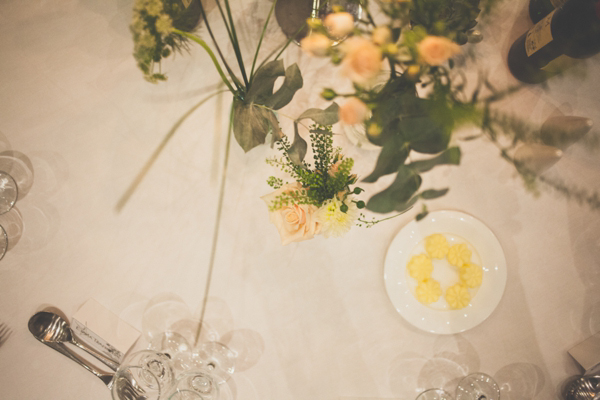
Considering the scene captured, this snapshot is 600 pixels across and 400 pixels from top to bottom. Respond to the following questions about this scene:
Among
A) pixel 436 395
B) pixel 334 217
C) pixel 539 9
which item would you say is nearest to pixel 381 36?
pixel 334 217

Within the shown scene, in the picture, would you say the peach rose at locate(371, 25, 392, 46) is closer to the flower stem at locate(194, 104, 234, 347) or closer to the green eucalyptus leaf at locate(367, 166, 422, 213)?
the green eucalyptus leaf at locate(367, 166, 422, 213)

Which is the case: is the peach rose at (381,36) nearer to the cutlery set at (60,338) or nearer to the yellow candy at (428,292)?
the yellow candy at (428,292)

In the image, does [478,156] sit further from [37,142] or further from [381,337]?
[37,142]

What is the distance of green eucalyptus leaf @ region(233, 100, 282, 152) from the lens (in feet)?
2.13

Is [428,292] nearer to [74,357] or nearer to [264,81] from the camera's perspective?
[264,81]

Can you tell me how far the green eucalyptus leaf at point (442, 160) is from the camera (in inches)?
19.6

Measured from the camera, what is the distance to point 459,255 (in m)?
0.78

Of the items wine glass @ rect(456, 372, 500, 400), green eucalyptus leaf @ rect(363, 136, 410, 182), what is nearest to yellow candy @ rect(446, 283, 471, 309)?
wine glass @ rect(456, 372, 500, 400)

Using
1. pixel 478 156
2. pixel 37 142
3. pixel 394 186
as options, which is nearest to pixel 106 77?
pixel 37 142

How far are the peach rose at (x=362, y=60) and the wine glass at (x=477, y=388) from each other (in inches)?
28.4

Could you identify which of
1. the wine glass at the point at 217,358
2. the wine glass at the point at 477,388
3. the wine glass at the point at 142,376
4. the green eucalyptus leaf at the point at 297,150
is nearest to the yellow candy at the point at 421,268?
the wine glass at the point at 477,388

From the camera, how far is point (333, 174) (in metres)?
0.61

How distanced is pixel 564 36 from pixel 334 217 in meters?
0.47

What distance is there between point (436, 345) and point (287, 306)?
1.19 ft
